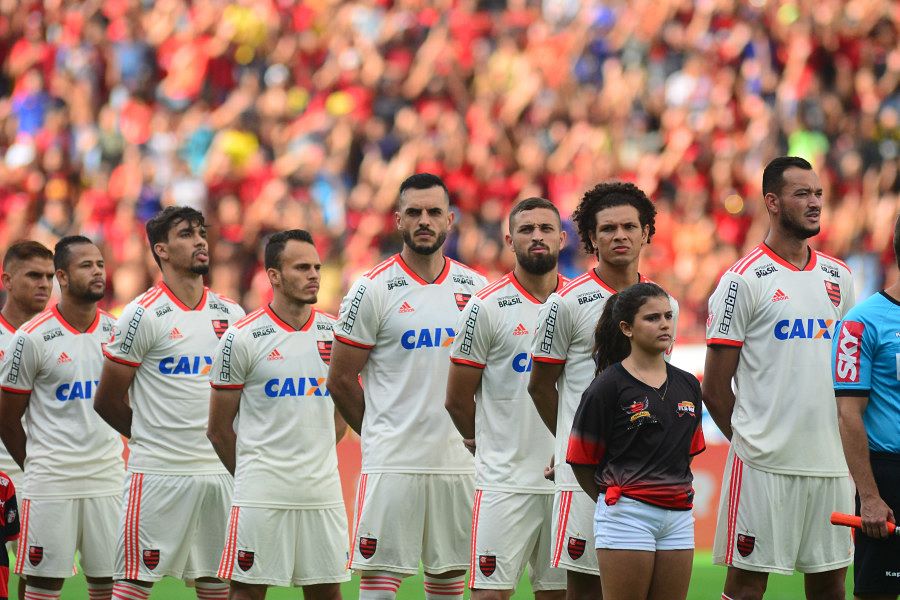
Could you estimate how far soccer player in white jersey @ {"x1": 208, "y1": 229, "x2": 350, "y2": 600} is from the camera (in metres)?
8.47

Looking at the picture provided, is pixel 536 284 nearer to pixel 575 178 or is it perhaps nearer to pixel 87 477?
pixel 87 477

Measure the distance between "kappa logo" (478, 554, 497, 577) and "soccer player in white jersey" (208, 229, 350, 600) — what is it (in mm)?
1089

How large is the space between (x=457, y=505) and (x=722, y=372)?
1734mm

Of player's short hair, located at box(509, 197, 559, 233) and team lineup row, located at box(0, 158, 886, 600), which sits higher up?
player's short hair, located at box(509, 197, 559, 233)

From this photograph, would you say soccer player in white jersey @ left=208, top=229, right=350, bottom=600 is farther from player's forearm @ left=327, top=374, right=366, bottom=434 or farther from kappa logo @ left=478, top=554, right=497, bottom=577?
kappa logo @ left=478, top=554, right=497, bottom=577

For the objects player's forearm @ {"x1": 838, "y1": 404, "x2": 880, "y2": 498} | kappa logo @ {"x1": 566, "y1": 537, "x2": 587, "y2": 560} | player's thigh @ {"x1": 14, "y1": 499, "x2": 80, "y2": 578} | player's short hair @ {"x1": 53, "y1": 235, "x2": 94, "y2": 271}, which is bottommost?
player's thigh @ {"x1": 14, "y1": 499, "x2": 80, "y2": 578}

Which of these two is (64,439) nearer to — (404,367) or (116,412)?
(116,412)

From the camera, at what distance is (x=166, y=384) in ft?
29.9

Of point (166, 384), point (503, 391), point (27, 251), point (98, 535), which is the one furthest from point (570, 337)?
point (27, 251)

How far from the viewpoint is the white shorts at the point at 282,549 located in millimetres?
8406

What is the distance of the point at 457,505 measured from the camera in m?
8.35

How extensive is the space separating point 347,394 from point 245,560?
3.79 feet

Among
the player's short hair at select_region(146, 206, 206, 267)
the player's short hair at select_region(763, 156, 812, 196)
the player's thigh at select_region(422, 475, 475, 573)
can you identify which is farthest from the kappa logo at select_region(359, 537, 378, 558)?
the player's short hair at select_region(763, 156, 812, 196)

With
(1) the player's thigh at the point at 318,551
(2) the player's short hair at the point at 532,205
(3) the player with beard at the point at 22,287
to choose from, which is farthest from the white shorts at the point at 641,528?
(3) the player with beard at the point at 22,287
